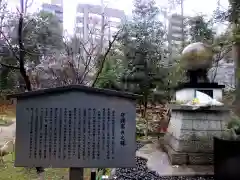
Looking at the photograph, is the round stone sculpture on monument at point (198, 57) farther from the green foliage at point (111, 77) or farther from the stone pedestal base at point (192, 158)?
the green foliage at point (111, 77)

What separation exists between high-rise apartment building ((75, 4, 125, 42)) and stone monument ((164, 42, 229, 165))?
4.64 m

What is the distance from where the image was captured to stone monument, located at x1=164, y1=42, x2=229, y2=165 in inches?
177

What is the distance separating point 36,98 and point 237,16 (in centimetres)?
393

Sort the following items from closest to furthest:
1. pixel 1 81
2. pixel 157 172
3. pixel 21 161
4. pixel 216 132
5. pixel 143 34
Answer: pixel 21 161, pixel 157 172, pixel 216 132, pixel 1 81, pixel 143 34

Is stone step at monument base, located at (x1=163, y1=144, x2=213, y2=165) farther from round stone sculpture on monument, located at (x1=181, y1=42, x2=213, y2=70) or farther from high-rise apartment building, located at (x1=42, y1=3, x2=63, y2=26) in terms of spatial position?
high-rise apartment building, located at (x1=42, y1=3, x2=63, y2=26)

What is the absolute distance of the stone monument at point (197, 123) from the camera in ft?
14.8

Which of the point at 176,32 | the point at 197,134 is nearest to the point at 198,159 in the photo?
the point at 197,134

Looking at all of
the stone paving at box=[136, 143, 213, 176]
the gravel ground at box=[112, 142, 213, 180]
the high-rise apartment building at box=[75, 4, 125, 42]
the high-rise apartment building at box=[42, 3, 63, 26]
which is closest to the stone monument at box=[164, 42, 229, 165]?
the stone paving at box=[136, 143, 213, 176]

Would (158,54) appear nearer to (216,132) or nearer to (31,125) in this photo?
(216,132)

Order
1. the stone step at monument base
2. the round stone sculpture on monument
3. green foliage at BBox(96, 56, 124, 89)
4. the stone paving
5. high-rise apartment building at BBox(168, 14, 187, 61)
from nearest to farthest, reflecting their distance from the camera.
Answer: the stone paving → the stone step at monument base → the round stone sculpture on monument → green foliage at BBox(96, 56, 124, 89) → high-rise apartment building at BBox(168, 14, 187, 61)

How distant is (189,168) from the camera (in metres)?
4.29

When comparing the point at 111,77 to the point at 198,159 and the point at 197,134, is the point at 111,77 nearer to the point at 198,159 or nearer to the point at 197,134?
the point at 197,134

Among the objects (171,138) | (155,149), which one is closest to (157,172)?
(171,138)

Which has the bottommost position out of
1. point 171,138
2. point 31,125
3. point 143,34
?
point 171,138
